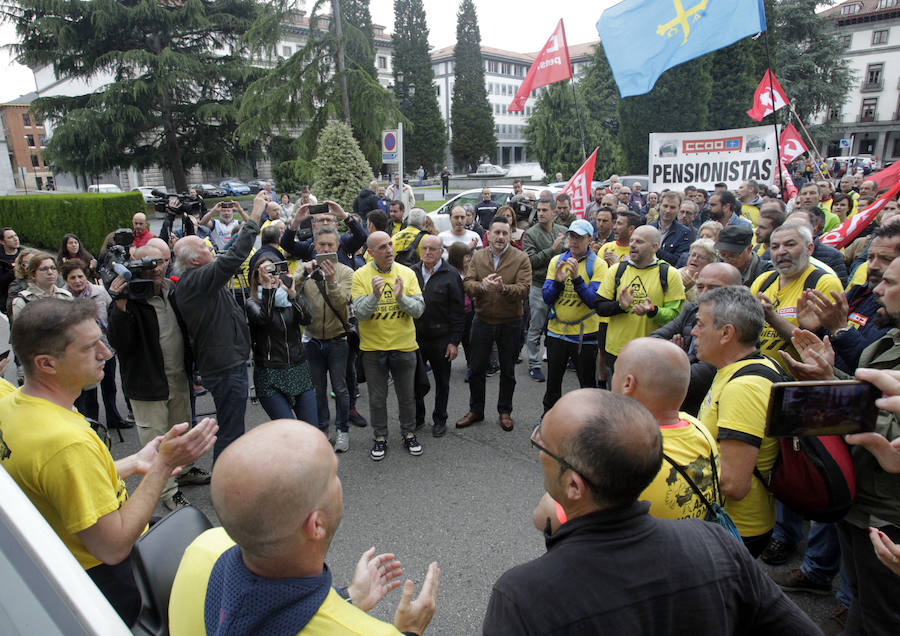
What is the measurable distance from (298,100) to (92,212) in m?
7.17

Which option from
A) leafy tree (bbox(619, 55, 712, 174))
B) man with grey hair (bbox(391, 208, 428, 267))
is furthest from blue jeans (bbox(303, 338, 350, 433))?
leafy tree (bbox(619, 55, 712, 174))

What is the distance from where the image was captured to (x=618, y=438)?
1.36 m

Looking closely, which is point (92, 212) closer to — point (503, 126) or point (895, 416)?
point (895, 416)

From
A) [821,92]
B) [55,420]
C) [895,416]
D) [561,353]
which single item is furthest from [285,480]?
[821,92]

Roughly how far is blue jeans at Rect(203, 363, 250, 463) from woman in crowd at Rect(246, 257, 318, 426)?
194 millimetres

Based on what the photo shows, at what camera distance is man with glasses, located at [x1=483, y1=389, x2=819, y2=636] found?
1243 mm

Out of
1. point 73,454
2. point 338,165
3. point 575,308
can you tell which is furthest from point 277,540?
point 338,165

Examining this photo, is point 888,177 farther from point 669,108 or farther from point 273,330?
point 669,108

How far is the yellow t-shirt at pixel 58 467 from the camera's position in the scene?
1.87m

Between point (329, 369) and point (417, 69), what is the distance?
61.4 meters

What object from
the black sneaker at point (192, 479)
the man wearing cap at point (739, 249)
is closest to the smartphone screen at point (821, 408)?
the man wearing cap at point (739, 249)

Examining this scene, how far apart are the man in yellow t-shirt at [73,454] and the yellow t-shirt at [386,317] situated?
2.56 meters

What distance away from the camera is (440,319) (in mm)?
5113

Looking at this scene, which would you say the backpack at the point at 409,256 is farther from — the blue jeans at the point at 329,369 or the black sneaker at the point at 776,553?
the black sneaker at the point at 776,553
